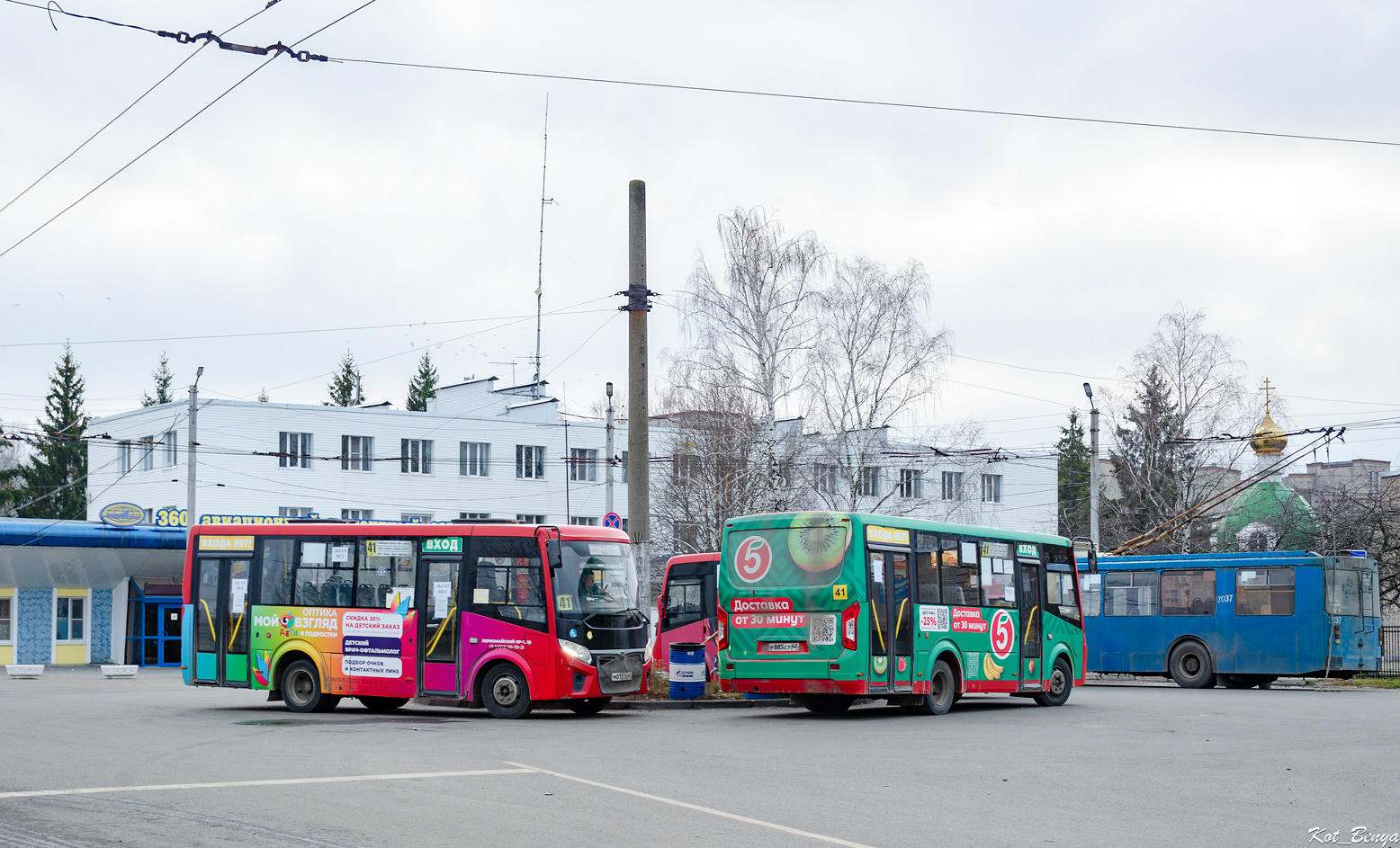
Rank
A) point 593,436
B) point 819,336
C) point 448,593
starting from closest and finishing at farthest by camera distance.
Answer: point 448,593 → point 819,336 → point 593,436

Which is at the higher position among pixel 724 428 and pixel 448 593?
pixel 724 428

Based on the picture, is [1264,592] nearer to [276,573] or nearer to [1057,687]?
[1057,687]

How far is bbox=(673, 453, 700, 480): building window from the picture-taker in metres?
48.6

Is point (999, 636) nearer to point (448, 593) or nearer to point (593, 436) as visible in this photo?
point (448, 593)

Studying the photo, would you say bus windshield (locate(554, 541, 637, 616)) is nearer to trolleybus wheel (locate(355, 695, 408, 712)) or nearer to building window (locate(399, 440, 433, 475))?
trolleybus wheel (locate(355, 695, 408, 712))

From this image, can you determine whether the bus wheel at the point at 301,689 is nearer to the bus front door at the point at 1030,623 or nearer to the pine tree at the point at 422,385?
the bus front door at the point at 1030,623

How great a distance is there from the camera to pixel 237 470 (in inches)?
2173

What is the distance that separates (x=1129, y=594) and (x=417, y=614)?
1683 centimetres

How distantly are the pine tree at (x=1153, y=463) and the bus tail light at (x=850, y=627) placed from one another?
33.8 metres

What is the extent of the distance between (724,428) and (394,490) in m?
18.4

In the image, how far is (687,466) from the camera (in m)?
49.7

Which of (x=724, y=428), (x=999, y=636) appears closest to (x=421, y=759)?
(x=999, y=636)

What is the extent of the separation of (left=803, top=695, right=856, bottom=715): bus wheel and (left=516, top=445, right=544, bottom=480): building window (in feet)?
137
